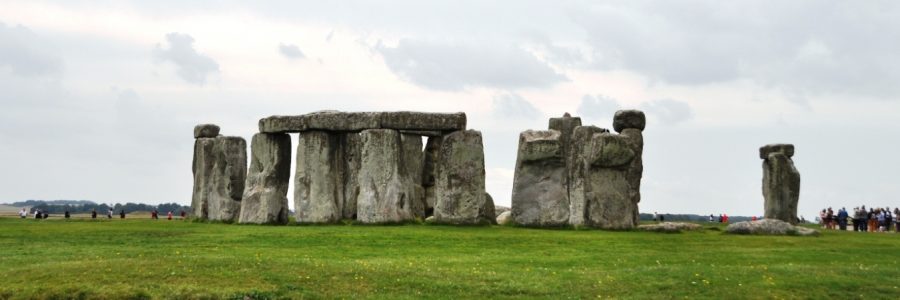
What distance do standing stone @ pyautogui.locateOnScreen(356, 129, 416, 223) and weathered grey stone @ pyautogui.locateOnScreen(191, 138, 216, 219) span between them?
783 cm

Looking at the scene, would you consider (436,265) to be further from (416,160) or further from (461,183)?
(416,160)

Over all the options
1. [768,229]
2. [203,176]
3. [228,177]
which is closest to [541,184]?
[768,229]

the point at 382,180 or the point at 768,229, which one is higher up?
the point at 382,180

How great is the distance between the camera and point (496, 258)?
2405 centimetres

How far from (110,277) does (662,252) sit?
12.9 metres

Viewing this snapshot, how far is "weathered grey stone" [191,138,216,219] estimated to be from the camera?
40.7m

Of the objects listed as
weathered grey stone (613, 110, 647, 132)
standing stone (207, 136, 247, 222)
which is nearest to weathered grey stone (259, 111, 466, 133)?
standing stone (207, 136, 247, 222)

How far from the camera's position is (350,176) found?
3738cm

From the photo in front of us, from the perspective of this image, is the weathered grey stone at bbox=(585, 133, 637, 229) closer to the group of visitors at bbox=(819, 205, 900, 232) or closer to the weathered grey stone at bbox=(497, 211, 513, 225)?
the weathered grey stone at bbox=(497, 211, 513, 225)

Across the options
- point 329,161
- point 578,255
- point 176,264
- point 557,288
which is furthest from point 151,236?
point 557,288

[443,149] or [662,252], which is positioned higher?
[443,149]

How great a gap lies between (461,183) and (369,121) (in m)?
3.85

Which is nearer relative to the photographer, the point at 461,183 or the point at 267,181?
the point at 461,183

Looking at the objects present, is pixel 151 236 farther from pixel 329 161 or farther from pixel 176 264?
pixel 176 264
